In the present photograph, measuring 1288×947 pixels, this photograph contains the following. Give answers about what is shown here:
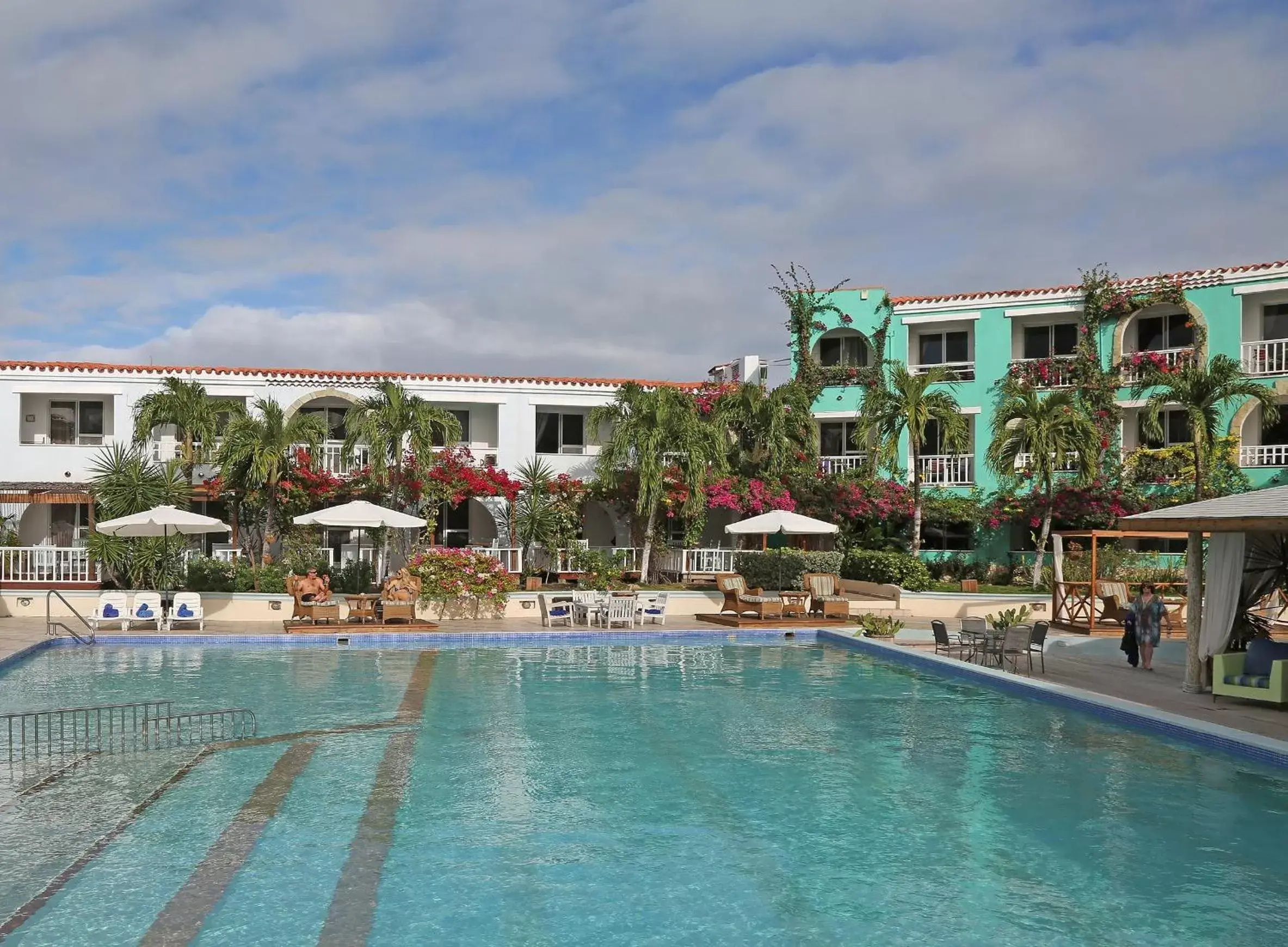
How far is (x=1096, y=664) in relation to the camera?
16703mm

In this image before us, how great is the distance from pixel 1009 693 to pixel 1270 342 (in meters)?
18.4

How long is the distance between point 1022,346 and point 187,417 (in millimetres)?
23154

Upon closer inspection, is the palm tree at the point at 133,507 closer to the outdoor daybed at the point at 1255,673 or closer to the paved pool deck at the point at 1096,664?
the paved pool deck at the point at 1096,664

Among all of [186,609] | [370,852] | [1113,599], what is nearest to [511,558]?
[186,609]

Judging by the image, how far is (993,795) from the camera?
9.56 meters

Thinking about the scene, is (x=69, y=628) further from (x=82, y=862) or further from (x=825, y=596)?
(x=825, y=596)

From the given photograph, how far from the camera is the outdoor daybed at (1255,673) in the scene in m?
12.0

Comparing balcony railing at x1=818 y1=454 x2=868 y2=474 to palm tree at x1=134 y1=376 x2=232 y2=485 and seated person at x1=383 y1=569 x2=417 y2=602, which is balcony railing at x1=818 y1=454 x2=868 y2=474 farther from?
palm tree at x1=134 y1=376 x2=232 y2=485

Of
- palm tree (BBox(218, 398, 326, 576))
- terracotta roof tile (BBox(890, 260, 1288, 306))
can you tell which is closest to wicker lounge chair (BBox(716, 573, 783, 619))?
palm tree (BBox(218, 398, 326, 576))

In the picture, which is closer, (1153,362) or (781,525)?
(781,525)

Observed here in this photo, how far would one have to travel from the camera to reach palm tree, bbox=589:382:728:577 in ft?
87.2

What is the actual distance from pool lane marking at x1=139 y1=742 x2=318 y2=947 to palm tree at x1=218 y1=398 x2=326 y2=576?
15500 mm

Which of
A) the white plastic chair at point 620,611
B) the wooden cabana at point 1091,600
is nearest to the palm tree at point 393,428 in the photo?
the white plastic chair at point 620,611

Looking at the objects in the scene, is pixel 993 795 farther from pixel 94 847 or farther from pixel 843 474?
pixel 843 474
